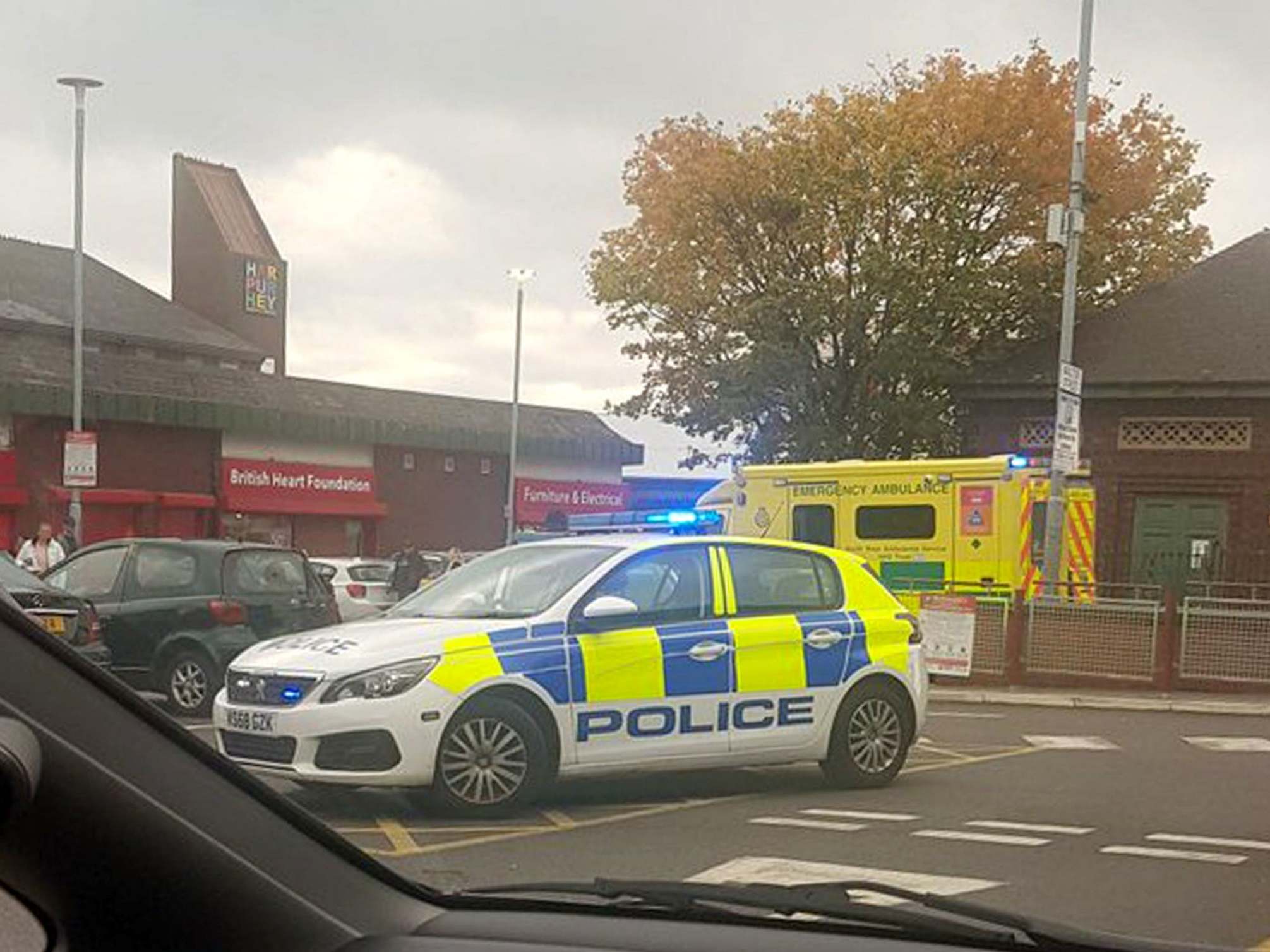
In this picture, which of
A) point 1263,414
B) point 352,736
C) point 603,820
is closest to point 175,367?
point 352,736

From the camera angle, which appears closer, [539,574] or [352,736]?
[352,736]

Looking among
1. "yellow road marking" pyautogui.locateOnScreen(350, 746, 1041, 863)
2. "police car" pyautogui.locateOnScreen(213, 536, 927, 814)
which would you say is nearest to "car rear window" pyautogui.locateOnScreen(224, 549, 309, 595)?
"police car" pyautogui.locateOnScreen(213, 536, 927, 814)

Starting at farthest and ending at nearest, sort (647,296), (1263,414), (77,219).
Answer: (1263,414)
(647,296)
(77,219)

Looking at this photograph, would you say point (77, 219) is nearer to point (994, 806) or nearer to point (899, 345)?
point (899, 345)

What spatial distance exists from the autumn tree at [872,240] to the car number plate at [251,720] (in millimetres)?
829

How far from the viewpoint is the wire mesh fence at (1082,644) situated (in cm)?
1085

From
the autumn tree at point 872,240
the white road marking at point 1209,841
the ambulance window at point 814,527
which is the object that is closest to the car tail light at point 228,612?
the autumn tree at point 872,240

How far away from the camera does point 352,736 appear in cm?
293

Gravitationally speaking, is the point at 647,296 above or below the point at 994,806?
above

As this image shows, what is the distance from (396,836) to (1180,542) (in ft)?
12.0

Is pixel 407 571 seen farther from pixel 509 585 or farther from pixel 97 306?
pixel 97 306

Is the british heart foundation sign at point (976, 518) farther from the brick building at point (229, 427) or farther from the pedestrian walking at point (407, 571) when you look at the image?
the brick building at point (229, 427)

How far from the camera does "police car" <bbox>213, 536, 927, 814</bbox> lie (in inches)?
112

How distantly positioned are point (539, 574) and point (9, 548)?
1756 mm
